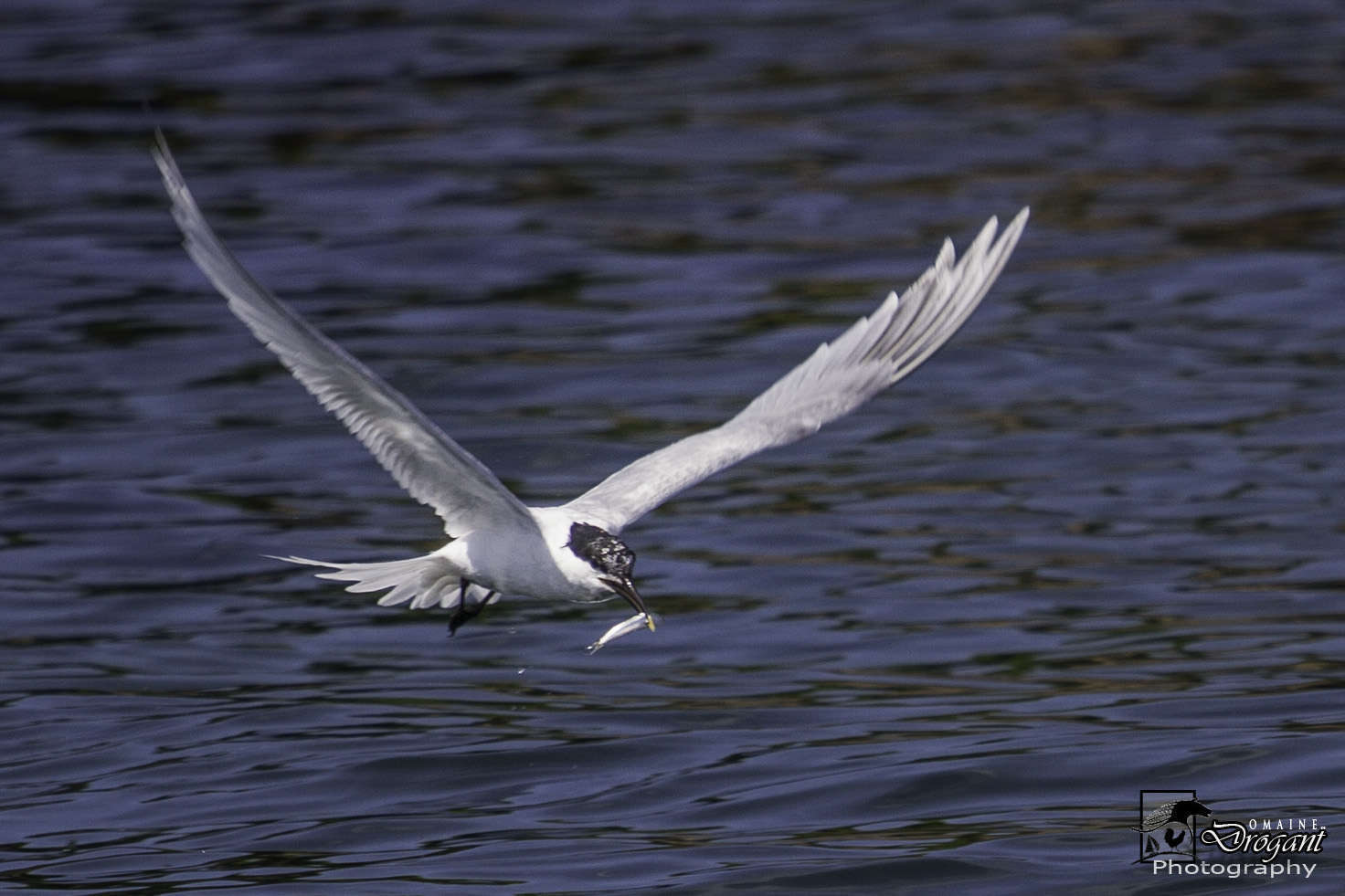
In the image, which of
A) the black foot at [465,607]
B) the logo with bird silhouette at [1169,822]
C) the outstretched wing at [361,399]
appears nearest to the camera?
the outstretched wing at [361,399]

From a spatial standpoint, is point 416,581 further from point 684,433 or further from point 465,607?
point 684,433

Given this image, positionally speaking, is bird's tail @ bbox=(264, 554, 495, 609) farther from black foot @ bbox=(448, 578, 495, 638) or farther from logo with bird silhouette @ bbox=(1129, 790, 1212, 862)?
logo with bird silhouette @ bbox=(1129, 790, 1212, 862)

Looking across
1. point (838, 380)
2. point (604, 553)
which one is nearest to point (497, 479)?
point (604, 553)

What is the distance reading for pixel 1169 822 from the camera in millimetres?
8055

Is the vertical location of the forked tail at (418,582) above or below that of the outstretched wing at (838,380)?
below

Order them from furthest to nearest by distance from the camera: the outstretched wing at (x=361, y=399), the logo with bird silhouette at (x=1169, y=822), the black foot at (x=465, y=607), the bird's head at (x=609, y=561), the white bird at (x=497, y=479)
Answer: the black foot at (x=465, y=607) → the logo with bird silhouette at (x=1169, y=822) → the bird's head at (x=609, y=561) → the white bird at (x=497, y=479) → the outstretched wing at (x=361, y=399)

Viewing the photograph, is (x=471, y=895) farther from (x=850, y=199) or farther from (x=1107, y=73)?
(x=1107, y=73)

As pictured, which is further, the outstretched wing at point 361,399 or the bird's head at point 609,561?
the bird's head at point 609,561

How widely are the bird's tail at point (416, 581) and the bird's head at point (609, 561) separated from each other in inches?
27.3

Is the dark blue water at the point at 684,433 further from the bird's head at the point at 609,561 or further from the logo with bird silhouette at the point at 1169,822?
the bird's head at the point at 609,561

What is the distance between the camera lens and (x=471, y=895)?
7.71 metres

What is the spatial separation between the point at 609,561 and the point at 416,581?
0.97 metres

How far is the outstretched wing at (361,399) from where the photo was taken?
257 inches

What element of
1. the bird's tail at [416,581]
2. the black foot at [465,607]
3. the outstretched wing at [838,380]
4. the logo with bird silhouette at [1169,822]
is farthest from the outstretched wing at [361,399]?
the logo with bird silhouette at [1169,822]
